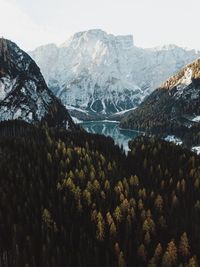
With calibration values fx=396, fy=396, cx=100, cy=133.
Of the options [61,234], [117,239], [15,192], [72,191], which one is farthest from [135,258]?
[15,192]

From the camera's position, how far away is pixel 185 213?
186 m

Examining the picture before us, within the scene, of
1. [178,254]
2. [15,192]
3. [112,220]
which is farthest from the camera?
[15,192]

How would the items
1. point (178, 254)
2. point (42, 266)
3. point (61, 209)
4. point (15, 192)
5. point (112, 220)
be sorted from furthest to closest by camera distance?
1. point (15, 192)
2. point (61, 209)
3. point (112, 220)
4. point (178, 254)
5. point (42, 266)

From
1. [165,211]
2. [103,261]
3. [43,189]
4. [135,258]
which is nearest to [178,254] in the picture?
[135,258]

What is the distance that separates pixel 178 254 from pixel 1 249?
211 ft

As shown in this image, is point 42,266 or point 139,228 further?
point 139,228

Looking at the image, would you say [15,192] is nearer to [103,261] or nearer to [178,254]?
[103,261]

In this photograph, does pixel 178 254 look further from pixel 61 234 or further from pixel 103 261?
pixel 61 234

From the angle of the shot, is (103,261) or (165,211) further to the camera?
(165,211)

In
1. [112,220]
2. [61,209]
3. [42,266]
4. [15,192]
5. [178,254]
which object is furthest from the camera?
[15,192]

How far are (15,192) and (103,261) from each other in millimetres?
66607

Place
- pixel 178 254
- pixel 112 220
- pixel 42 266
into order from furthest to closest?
pixel 112 220 < pixel 178 254 < pixel 42 266

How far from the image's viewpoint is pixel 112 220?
163125 mm

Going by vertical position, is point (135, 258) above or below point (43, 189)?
below
